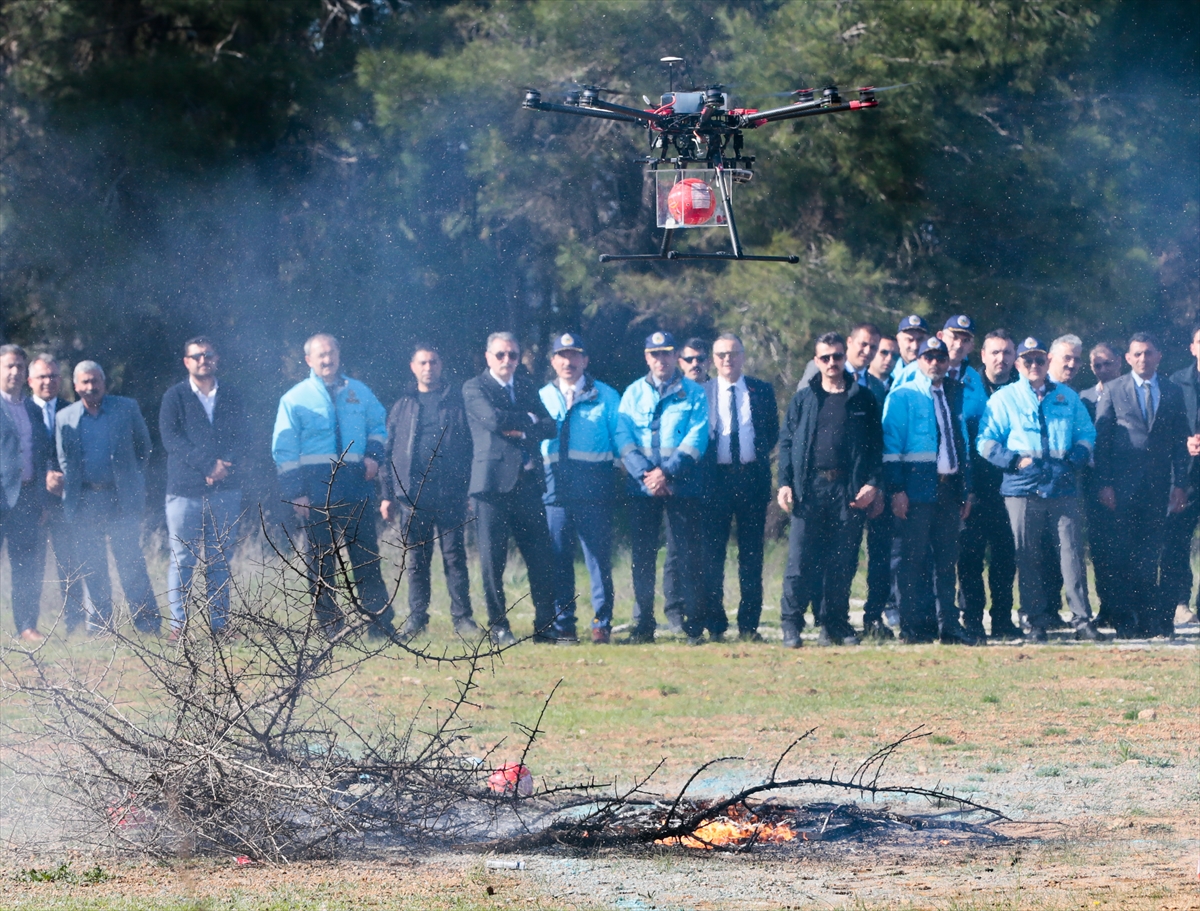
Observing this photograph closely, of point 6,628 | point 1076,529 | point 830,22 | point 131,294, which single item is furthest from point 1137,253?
point 6,628

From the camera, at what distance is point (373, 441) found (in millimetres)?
12930

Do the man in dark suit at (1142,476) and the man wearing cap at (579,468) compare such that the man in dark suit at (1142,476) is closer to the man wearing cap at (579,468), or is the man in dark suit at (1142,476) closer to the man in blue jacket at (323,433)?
the man wearing cap at (579,468)

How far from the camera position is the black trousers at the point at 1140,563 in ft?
43.9

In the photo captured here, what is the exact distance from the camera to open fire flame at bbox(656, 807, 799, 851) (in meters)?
6.90

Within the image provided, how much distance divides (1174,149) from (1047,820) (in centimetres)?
1210

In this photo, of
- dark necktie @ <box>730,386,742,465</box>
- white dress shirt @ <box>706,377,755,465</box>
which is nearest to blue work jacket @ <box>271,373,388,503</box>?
white dress shirt @ <box>706,377,755,465</box>

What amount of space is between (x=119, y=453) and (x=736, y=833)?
25.4ft

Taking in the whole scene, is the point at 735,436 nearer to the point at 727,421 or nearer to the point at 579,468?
the point at 727,421

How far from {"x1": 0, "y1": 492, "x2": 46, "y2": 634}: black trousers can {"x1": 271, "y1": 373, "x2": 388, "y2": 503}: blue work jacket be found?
2027mm

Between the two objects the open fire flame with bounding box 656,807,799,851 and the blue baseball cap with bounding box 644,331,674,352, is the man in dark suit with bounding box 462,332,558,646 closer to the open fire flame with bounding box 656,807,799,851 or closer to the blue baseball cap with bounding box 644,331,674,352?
the blue baseball cap with bounding box 644,331,674,352

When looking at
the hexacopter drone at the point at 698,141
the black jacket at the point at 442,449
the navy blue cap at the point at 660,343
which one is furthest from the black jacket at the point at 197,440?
the hexacopter drone at the point at 698,141

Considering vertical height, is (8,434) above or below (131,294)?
below

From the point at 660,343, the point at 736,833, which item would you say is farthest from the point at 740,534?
the point at 736,833

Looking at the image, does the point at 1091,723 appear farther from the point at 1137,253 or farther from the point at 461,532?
the point at 1137,253
